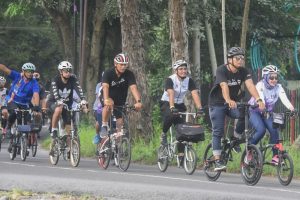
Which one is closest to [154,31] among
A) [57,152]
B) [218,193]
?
[57,152]

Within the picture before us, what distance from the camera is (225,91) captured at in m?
12.1

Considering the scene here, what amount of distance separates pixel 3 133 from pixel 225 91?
7389 mm

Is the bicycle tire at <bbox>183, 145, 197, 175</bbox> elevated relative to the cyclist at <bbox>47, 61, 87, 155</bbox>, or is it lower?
lower

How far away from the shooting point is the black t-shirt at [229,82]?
485 inches

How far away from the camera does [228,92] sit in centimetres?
1216

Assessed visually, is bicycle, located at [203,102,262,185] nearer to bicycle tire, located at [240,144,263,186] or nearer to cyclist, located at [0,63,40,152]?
bicycle tire, located at [240,144,263,186]

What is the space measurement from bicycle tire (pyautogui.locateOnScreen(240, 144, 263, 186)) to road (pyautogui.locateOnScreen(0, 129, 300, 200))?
0.13m

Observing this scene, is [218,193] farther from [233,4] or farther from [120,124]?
[233,4]

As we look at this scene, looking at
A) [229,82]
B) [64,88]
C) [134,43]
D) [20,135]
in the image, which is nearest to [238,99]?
[229,82]

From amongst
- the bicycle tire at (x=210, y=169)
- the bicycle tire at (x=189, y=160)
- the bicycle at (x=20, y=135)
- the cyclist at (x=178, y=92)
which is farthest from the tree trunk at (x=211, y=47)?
the bicycle tire at (x=210, y=169)

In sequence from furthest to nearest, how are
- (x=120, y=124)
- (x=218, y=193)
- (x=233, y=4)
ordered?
(x=233, y=4) < (x=120, y=124) < (x=218, y=193)

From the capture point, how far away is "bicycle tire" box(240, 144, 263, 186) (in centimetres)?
1170

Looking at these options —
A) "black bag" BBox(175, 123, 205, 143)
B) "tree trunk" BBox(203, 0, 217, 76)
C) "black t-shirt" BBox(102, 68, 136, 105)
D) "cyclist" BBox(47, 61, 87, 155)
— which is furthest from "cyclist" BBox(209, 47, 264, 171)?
"tree trunk" BBox(203, 0, 217, 76)

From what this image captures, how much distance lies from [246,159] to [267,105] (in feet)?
4.17
